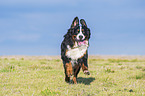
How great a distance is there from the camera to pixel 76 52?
7422 mm

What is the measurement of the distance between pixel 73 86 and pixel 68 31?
2.20 metres

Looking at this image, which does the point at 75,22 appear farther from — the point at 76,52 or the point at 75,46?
the point at 76,52

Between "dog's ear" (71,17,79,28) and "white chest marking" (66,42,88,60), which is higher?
"dog's ear" (71,17,79,28)

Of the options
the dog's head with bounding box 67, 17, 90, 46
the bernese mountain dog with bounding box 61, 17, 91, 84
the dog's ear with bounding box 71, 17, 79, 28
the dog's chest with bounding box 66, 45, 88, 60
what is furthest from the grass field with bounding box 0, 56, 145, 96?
the dog's ear with bounding box 71, 17, 79, 28

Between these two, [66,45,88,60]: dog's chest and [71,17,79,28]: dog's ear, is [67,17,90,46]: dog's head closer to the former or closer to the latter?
[71,17,79,28]: dog's ear

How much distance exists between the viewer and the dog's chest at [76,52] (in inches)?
290

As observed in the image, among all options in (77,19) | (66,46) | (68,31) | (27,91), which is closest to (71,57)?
(66,46)

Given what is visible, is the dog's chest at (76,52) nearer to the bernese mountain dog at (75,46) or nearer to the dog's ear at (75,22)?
the bernese mountain dog at (75,46)

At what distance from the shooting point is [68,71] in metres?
7.73

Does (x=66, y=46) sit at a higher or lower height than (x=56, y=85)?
higher

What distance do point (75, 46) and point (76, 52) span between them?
29cm

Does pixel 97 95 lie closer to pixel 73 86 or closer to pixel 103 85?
pixel 73 86

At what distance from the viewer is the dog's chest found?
7371 millimetres

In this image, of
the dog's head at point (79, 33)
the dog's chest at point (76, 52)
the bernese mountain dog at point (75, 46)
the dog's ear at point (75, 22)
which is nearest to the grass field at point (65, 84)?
the bernese mountain dog at point (75, 46)
